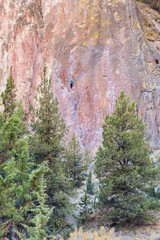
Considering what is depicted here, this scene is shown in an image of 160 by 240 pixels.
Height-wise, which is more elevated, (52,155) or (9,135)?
(9,135)

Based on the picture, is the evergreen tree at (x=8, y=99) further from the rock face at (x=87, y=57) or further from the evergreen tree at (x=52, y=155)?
the rock face at (x=87, y=57)

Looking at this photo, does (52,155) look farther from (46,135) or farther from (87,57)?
(87,57)

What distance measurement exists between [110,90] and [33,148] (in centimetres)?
1563

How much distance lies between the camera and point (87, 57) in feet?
81.6

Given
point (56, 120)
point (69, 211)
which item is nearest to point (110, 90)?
point (56, 120)

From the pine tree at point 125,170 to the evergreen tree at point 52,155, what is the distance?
181 cm

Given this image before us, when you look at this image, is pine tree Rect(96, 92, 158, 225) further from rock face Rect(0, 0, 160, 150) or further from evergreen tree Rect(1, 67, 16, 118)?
rock face Rect(0, 0, 160, 150)

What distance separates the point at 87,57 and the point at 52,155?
56.6ft

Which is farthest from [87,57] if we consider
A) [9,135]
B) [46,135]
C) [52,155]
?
A: [9,135]

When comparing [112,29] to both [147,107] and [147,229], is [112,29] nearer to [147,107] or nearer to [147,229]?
[147,107]

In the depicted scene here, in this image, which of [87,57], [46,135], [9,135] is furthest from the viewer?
[87,57]

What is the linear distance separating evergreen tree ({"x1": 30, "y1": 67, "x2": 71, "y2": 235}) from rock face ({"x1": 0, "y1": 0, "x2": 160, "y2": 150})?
496 inches

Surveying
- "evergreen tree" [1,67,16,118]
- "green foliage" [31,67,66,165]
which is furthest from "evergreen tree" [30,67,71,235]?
"evergreen tree" [1,67,16,118]

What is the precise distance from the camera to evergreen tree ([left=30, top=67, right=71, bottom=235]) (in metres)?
9.51
